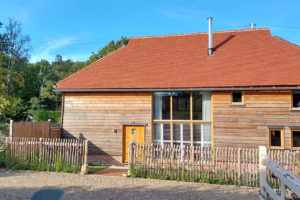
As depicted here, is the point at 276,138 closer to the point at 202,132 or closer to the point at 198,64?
the point at 202,132

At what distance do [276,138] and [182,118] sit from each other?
4.58 meters

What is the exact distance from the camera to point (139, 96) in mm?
12211

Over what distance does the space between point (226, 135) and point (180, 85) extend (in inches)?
135

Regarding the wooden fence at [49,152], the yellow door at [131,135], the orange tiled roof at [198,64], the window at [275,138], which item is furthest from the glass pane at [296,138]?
the wooden fence at [49,152]

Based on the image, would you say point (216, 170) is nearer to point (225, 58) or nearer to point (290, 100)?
point (290, 100)

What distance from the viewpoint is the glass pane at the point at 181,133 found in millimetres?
11578

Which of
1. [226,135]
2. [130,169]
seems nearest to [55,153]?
[130,169]

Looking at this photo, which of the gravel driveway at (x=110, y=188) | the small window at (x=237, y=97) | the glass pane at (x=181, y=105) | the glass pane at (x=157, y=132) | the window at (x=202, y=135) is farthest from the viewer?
the glass pane at (x=157, y=132)

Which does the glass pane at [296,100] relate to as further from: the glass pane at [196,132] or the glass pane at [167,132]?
the glass pane at [167,132]

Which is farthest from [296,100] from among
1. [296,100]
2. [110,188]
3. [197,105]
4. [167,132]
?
[110,188]

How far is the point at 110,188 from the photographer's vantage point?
7.38m

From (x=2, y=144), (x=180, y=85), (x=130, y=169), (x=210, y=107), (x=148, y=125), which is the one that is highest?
(x=180, y=85)

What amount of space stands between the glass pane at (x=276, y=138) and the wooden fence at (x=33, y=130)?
37.3 ft

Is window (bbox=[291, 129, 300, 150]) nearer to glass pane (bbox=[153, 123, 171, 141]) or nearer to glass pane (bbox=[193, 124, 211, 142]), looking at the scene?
glass pane (bbox=[193, 124, 211, 142])
